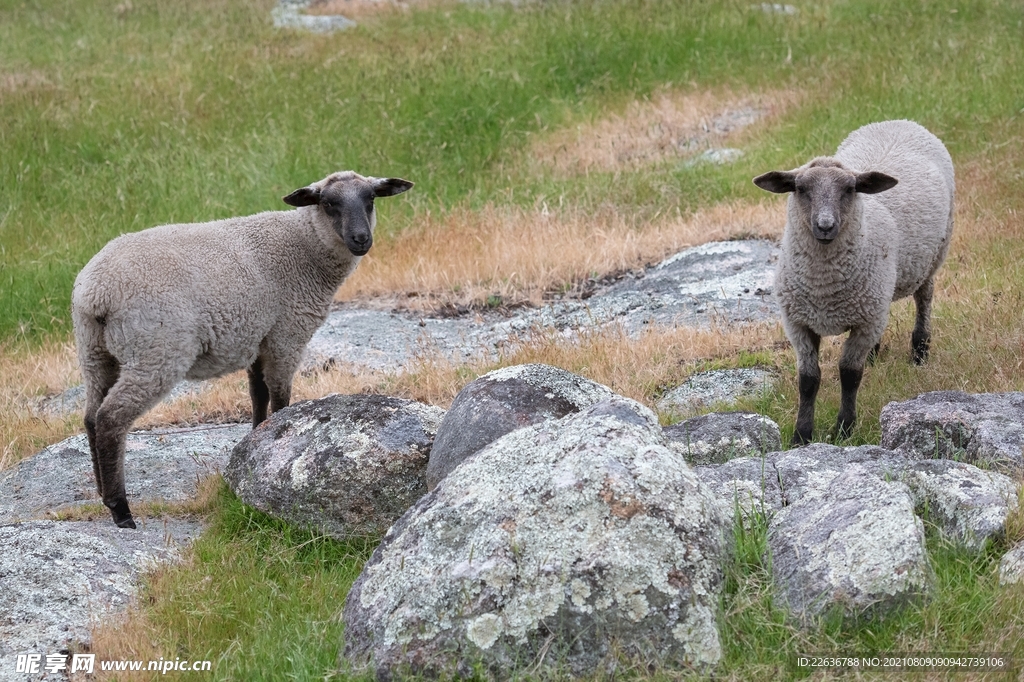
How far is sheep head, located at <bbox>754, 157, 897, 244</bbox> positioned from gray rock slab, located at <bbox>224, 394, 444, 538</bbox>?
2.75 m

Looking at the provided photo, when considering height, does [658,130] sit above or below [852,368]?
below

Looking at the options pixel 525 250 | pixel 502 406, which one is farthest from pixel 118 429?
pixel 525 250

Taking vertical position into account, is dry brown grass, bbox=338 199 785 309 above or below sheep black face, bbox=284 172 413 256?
below

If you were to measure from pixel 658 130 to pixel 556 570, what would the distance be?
11.5m

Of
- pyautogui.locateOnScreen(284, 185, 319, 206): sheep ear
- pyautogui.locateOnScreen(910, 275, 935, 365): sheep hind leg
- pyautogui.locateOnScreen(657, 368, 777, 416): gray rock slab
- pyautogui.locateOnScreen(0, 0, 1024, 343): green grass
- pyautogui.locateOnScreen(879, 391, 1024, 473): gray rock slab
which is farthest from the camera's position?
pyautogui.locateOnScreen(0, 0, 1024, 343): green grass

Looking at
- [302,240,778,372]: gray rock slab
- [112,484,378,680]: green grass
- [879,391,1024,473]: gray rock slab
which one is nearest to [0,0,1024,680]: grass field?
[112,484,378,680]: green grass

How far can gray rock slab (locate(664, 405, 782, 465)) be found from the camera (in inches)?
238

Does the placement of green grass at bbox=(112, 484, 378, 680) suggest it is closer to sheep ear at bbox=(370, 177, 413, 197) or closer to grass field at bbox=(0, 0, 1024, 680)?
grass field at bbox=(0, 0, 1024, 680)

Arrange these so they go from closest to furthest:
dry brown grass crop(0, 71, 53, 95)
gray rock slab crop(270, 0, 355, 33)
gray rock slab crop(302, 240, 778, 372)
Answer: gray rock slab crop(302, 240, 778, 372), dry brown grass crop(0, 71, 53, 95), gray rock slab crop(270, 0, 355, 33)

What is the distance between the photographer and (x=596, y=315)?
10039 millimetres

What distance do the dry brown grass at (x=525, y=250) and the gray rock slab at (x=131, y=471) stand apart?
10.7 feet

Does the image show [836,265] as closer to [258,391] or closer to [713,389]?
[713,389]

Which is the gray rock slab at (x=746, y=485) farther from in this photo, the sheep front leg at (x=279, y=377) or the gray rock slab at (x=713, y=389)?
the sheep front leg at (x=279, y=377)

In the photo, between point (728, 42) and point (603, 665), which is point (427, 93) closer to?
point (728, 42)
